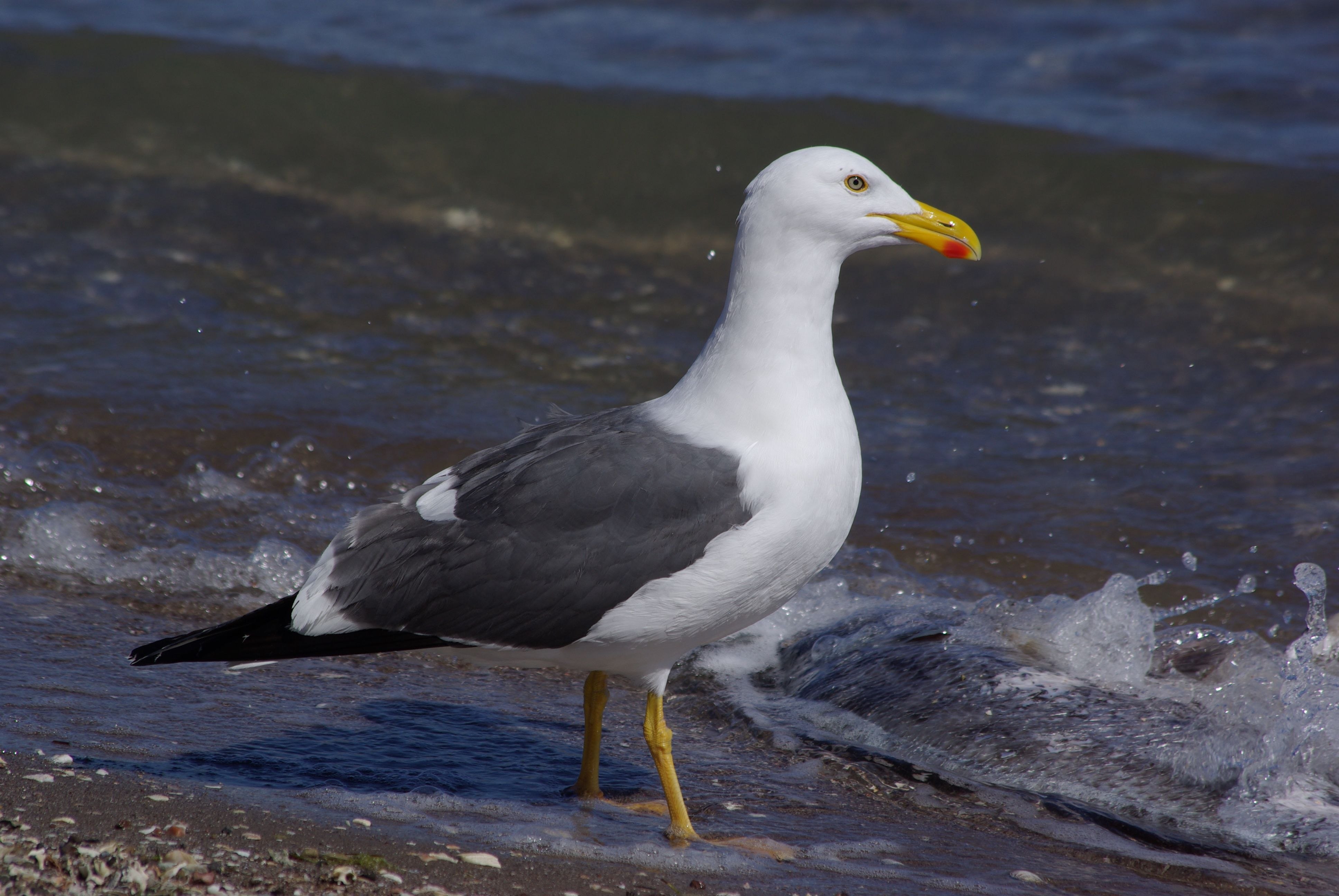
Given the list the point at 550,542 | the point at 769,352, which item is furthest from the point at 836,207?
the point at 550,542

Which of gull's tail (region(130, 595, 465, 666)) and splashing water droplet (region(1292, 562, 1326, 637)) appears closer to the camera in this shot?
gull's tail (region(130, 595, 465, 666))

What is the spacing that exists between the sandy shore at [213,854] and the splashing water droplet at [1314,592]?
2.51 meters

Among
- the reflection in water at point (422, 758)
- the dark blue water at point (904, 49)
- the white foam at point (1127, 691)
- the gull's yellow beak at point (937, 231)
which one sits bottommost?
the reflection in water at point (422, 758)

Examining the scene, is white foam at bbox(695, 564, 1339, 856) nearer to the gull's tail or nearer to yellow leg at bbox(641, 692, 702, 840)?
yellow leg at bbox(641, 692, 702, 840)

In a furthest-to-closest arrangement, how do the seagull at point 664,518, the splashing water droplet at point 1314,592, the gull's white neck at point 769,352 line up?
the splashing water droplet at point 1314,592
the gull's white neck at point 769,352
the seagull at point 664,518

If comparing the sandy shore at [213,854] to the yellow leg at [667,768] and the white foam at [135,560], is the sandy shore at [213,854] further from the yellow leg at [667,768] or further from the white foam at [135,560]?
the white foam at [135,560]

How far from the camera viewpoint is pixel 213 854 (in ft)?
9.96

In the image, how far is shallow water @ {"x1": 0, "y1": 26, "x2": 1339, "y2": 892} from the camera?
3.95 meters

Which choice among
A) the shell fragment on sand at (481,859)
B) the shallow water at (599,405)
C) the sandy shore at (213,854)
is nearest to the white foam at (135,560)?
the shallow water at (599,405)

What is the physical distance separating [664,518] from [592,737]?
32.5 inches

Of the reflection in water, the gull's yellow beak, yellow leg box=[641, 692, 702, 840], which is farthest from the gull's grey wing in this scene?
the gull's yellow beak

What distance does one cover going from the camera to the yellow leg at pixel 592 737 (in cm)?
386

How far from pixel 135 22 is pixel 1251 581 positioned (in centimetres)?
1180

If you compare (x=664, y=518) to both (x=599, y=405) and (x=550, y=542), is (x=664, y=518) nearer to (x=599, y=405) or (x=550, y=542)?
(x=550, y=542)
